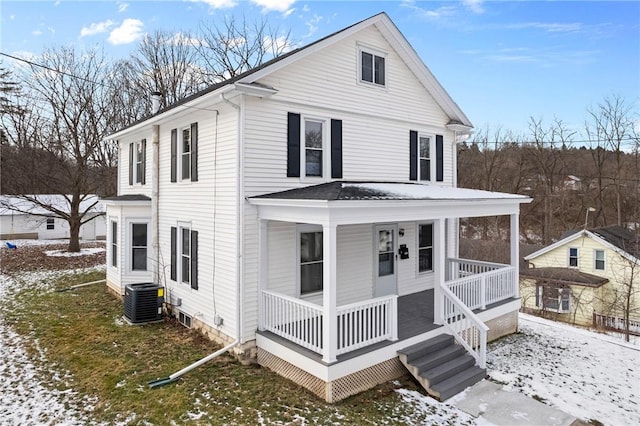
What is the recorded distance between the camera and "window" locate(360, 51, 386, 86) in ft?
32.2

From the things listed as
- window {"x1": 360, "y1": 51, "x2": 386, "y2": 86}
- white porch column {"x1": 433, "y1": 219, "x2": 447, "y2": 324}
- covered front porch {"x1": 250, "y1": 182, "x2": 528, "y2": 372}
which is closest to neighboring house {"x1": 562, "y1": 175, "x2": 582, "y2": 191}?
covered front porch {"x1": 250, "y1": 182, "x2": 528, "y2": 372}

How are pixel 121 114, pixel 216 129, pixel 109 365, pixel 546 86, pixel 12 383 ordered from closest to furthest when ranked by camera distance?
pixel 12 383 < pixel 109 365 < pixel 216 129 < pixel 121 114 < pixel 546 86

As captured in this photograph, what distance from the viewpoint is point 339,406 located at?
243 inches

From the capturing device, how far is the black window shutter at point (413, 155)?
36.1 ft

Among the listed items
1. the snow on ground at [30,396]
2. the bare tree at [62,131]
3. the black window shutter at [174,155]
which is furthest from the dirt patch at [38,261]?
the black window shutter at [174,155]

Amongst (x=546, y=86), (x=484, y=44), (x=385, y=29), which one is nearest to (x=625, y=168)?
(x=546, y=86)

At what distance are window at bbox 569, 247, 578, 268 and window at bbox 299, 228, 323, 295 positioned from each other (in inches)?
713

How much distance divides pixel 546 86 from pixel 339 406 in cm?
2888

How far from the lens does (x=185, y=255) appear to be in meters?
9.74

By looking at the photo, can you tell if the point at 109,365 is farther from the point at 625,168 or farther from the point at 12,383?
the point at 625,168

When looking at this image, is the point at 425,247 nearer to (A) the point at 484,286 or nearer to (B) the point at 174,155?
(A) the point at 484,286

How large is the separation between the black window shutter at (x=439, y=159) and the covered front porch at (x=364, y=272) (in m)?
1.70

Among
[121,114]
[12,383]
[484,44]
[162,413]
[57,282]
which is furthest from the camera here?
[121,114]

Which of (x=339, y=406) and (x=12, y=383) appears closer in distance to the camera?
(x=339, y=406)
